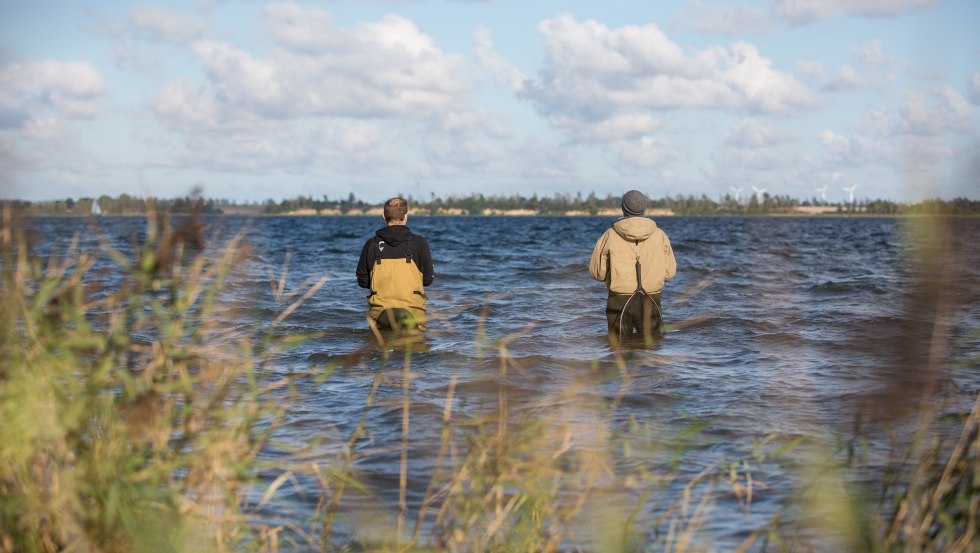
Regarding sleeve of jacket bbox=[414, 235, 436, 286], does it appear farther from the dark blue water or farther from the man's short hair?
the dark blue water

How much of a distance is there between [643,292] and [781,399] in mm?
2462

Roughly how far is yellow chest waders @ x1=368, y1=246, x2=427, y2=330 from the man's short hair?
39 cm

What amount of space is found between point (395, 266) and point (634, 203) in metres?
2.70

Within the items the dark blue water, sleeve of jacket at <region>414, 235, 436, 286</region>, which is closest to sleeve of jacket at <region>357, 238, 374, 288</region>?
sleeve of jacket at <region>414, 235, 436, 286</region>

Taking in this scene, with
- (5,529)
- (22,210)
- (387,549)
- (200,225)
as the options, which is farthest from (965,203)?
(22,210)

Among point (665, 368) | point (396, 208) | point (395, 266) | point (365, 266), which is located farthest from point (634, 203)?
point (365, 266)

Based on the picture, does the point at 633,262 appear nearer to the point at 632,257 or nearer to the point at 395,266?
the point at 632,257

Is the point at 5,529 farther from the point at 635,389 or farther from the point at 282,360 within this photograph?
the point at 282,360

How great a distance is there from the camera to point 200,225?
3758 mm

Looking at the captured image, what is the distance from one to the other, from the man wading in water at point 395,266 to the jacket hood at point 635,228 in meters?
2.12

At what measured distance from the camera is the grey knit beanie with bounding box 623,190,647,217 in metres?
10.1

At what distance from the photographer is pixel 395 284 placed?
970 centimetres

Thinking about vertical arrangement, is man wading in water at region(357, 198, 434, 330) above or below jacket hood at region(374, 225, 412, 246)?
below

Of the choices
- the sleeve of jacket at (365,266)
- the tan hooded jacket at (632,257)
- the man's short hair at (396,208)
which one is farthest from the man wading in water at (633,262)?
the sleeve of jacket at (365,266)
